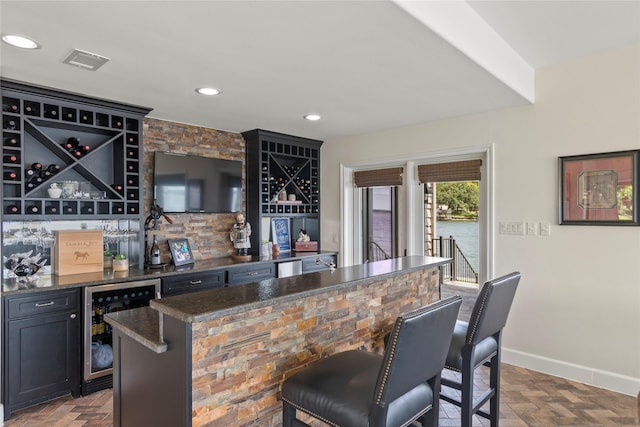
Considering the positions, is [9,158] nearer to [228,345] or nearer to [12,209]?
[12,209]

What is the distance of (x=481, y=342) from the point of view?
2195 millimetres

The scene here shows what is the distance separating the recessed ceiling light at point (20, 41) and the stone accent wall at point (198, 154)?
169 cm

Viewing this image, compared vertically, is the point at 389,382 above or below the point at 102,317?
above

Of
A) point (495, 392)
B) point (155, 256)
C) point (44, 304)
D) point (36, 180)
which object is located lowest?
point (495, 392)

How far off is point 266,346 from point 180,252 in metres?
2.47

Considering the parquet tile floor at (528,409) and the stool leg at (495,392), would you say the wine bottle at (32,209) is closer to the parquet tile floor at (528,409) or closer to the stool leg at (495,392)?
the parquet tile floor at (528,409)

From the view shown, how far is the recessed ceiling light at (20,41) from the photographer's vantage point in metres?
2.13

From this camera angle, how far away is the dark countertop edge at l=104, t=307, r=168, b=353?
1.57 m

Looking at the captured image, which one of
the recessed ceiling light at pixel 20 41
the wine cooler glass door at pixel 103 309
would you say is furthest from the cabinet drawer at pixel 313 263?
the recessed ceiling light at pixel 20 41

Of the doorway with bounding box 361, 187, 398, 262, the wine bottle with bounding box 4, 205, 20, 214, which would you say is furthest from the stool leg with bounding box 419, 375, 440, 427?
the wine bottle with bounding box 4, 205, 20, 214

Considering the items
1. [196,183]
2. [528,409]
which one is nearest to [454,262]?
[528,409]

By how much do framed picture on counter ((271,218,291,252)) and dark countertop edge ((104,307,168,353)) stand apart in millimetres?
3029

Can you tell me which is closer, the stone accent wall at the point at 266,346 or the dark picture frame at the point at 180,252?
the stone accent wall at the point at 266,346

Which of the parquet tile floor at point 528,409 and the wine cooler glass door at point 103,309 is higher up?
the wine cooler glass door at point 103,309
